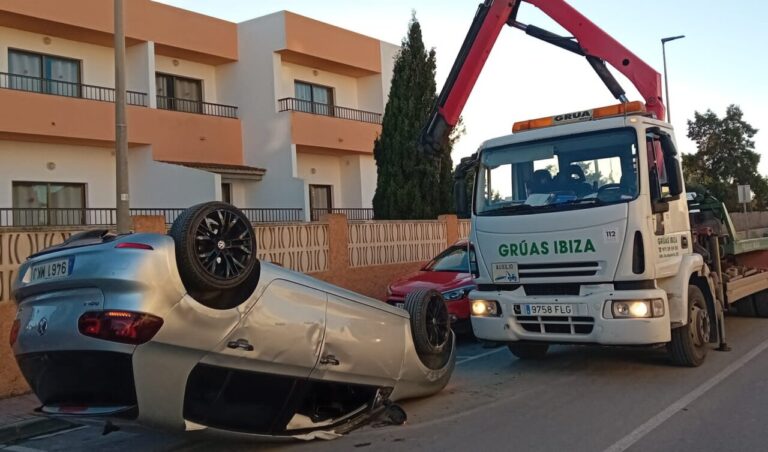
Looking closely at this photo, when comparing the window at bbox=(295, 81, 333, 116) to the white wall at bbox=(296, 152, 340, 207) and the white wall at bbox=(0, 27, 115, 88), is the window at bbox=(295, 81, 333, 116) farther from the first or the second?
the white wall at bbox=(0, 27, 115, 88)

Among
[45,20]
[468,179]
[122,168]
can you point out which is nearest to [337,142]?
[45,20]

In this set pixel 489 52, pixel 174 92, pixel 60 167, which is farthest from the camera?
pixel 174 92

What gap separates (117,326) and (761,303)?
1080 centimetres

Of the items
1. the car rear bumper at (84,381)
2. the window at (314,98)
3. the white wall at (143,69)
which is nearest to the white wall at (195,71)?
the white wall at (143,69)

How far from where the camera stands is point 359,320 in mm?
5812

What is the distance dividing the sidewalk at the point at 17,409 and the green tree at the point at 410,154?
13734mm

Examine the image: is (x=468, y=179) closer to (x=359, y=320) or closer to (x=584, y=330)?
(x=584, y=330)

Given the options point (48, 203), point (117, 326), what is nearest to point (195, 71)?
point (48, 203)

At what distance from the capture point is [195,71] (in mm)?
23984

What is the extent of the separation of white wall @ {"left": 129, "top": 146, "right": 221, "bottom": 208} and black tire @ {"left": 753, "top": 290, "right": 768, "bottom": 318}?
1405 centimetres

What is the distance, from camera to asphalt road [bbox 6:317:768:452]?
18.0 feet

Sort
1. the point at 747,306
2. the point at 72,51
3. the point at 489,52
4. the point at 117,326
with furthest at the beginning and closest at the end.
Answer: the point at 72,51 < the point at 747,306 < the point at 489,52 < the point at 117,326

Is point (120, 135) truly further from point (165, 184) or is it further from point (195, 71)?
point (195, 71)

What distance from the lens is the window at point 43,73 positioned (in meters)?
19.1
